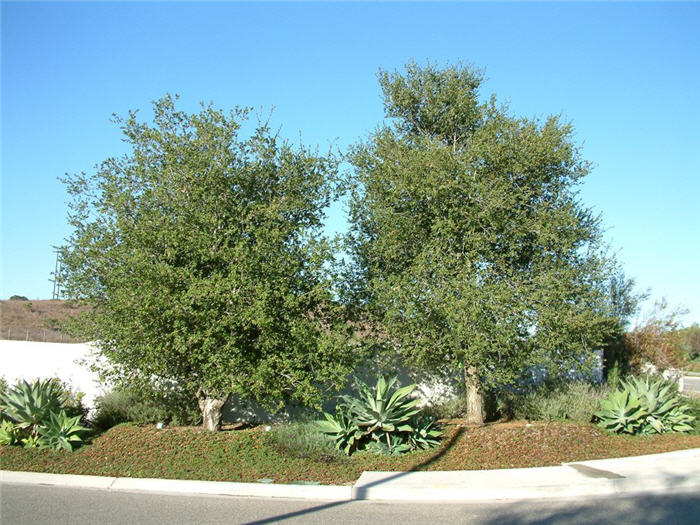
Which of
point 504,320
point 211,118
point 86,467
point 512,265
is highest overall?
point 211,118

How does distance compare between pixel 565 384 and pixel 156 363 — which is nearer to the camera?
pixel 156 363

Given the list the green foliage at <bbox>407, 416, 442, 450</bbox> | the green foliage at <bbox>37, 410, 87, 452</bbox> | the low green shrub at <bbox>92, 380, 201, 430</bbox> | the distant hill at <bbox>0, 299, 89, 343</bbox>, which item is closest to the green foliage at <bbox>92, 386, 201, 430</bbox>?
the low green shrub at <bbox>92, 380, 201, 430</bbox>

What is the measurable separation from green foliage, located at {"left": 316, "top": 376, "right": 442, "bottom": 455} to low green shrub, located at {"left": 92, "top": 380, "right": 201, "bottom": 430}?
137 inches

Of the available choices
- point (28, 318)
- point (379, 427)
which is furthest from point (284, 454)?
point (28, 318)

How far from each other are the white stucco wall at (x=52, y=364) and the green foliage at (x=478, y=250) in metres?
6.56

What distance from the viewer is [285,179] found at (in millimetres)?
11367

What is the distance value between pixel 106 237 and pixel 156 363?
2539mm

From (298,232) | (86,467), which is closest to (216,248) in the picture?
(298,232)

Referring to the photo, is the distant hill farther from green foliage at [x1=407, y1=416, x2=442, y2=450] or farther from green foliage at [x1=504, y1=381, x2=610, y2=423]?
green foliage at [x1=504, y1=381, x2=610, y2=423]

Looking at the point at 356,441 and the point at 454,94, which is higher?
the point at 454,94

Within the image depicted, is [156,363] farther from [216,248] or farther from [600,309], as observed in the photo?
[600,309]

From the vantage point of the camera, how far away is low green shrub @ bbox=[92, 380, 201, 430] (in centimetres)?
1209

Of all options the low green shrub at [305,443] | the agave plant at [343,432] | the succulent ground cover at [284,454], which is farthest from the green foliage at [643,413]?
the low green shrub at [305,443]

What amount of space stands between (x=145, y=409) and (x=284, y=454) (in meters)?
3.98
